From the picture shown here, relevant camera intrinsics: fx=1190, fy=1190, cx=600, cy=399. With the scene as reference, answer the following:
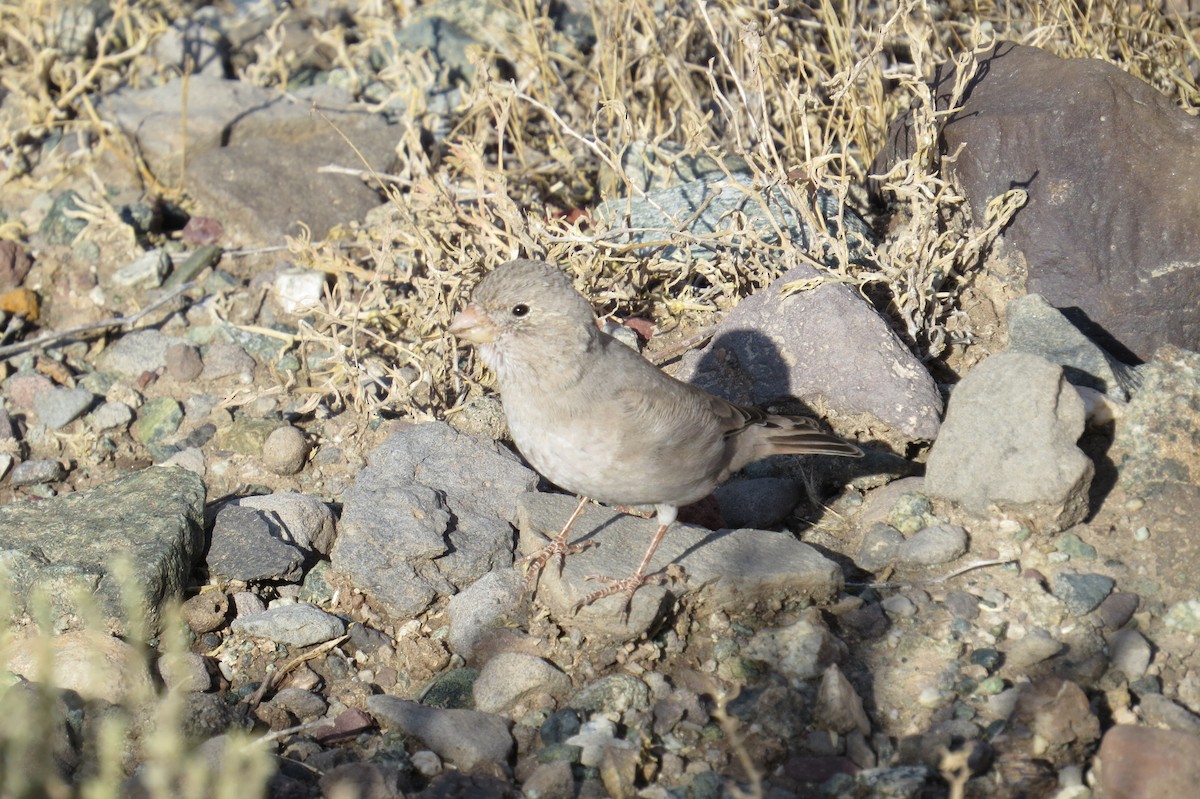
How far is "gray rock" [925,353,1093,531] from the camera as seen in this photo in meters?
4.44

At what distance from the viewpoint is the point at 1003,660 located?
4078 millimetres

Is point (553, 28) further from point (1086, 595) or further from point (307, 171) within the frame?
point (1086, 595)

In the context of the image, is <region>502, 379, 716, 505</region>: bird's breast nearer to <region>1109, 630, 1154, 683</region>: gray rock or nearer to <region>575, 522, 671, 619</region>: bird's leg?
<region>575, 522, 671, 619</region>: bird's leg

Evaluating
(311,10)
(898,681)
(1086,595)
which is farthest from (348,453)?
(311,10)

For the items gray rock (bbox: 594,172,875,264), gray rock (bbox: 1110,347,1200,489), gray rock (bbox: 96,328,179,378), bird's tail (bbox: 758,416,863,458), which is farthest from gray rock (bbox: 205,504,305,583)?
gray rock (bbox: 1110,347,1200,489)

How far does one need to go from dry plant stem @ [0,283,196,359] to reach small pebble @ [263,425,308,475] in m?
1.26

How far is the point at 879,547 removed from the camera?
464 cm

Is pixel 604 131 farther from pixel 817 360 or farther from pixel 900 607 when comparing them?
pixel 900 607

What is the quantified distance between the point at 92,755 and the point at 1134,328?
181 inches

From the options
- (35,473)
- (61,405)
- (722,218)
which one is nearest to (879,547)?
(722,218)

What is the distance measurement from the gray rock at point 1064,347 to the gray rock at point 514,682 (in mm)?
2421

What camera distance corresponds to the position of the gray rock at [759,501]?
5023 millimetres

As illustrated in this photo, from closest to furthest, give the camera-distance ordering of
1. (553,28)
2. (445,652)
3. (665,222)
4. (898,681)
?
(898,681)
(445,652)
(665,222)
(553,28)

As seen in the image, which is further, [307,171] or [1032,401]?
[307,171]
